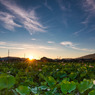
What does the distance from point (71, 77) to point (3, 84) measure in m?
2.13

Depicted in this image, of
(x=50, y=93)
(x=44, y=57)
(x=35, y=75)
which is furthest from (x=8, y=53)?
(x=50, y=93)

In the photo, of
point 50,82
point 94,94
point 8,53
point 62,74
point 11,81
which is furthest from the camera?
point 8,53

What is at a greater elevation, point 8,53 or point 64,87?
point 8,53

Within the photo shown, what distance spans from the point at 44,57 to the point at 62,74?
1085cm

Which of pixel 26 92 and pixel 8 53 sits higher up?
pixel 8 53

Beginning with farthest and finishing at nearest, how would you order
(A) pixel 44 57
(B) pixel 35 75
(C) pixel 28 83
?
(A) pixel 44 57
(B) pixel 35 75
(C) pixel 28 83

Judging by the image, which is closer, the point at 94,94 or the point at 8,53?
the point at 94,94

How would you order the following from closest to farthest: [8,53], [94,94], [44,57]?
[94,94]
[44,57]
[8,53]

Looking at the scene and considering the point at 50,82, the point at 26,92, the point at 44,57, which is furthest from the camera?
the point at 44,57

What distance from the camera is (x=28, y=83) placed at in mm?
2561

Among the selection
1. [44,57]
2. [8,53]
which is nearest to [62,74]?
[44,57]

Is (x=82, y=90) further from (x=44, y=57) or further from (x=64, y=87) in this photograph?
(x=44, y=57)

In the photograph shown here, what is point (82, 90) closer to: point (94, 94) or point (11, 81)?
point (94, 94)

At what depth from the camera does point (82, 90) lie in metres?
1.47
